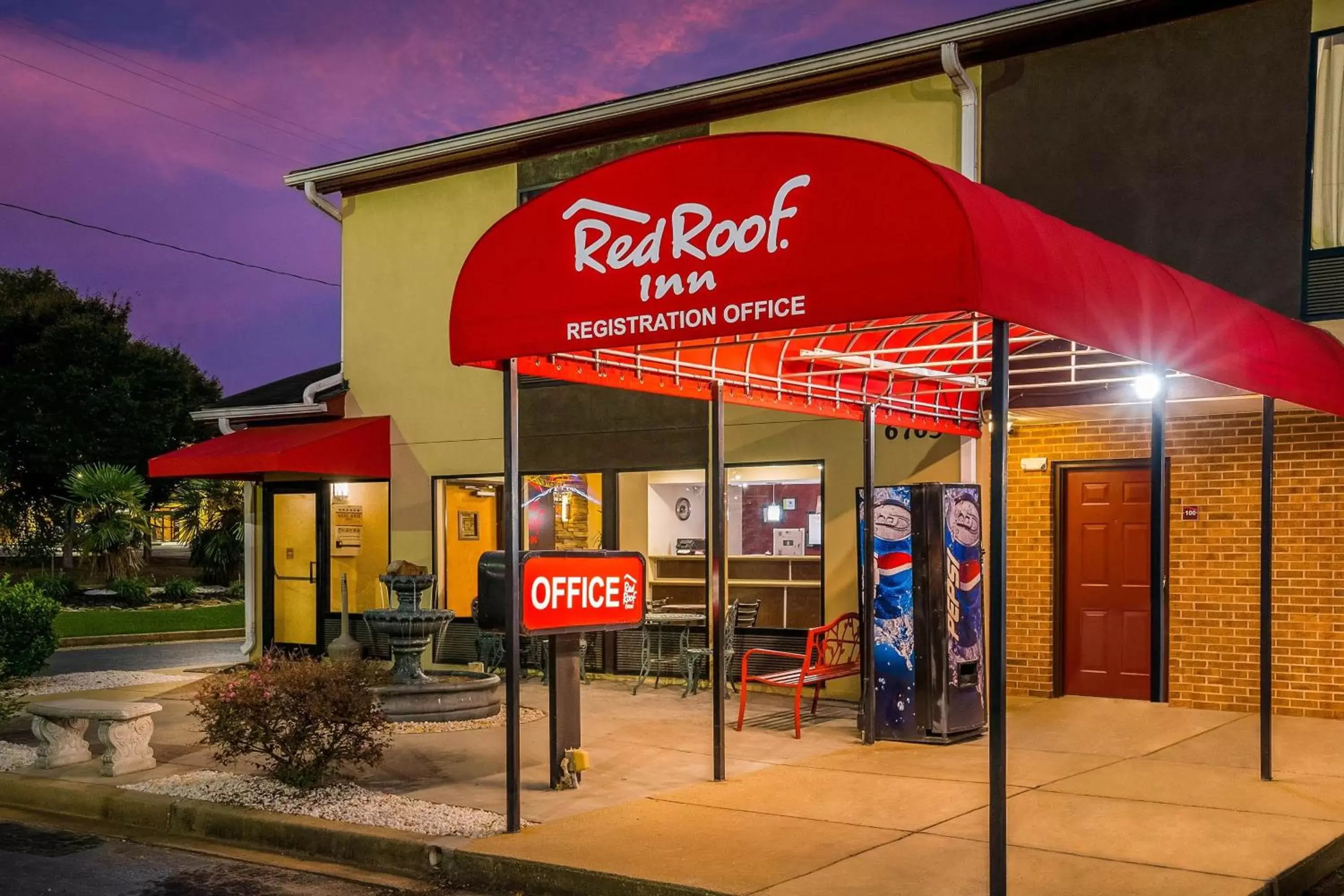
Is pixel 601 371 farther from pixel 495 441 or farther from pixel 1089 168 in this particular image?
pixel 495 441

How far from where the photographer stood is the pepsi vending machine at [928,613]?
9.83 meters

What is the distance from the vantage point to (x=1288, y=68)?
10.3 m

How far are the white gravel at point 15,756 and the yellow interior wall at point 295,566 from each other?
263 inches

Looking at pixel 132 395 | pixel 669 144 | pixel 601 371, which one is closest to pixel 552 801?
pixel 601 371

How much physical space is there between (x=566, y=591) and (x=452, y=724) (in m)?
3.98

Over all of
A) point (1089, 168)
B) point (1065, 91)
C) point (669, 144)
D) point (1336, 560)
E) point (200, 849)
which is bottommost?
point (200, 849)

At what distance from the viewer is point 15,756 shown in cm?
972

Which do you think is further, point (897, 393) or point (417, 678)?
point (417, 678)

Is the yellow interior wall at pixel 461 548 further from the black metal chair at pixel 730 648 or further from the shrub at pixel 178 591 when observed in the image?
the shrub at pixel 178 591

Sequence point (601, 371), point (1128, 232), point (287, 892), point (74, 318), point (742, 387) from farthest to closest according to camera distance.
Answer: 1. point (74, 318)
2. point (1128, 232)
3. point (742, 387)
4. point (601, 371)
5. point (287, 892)

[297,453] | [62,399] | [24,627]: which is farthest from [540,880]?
[62,399]

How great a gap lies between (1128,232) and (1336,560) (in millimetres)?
3182

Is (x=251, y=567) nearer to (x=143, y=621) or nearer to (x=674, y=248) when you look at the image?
(x=143, y=621)

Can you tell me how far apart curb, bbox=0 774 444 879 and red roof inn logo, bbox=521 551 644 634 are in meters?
1.40
